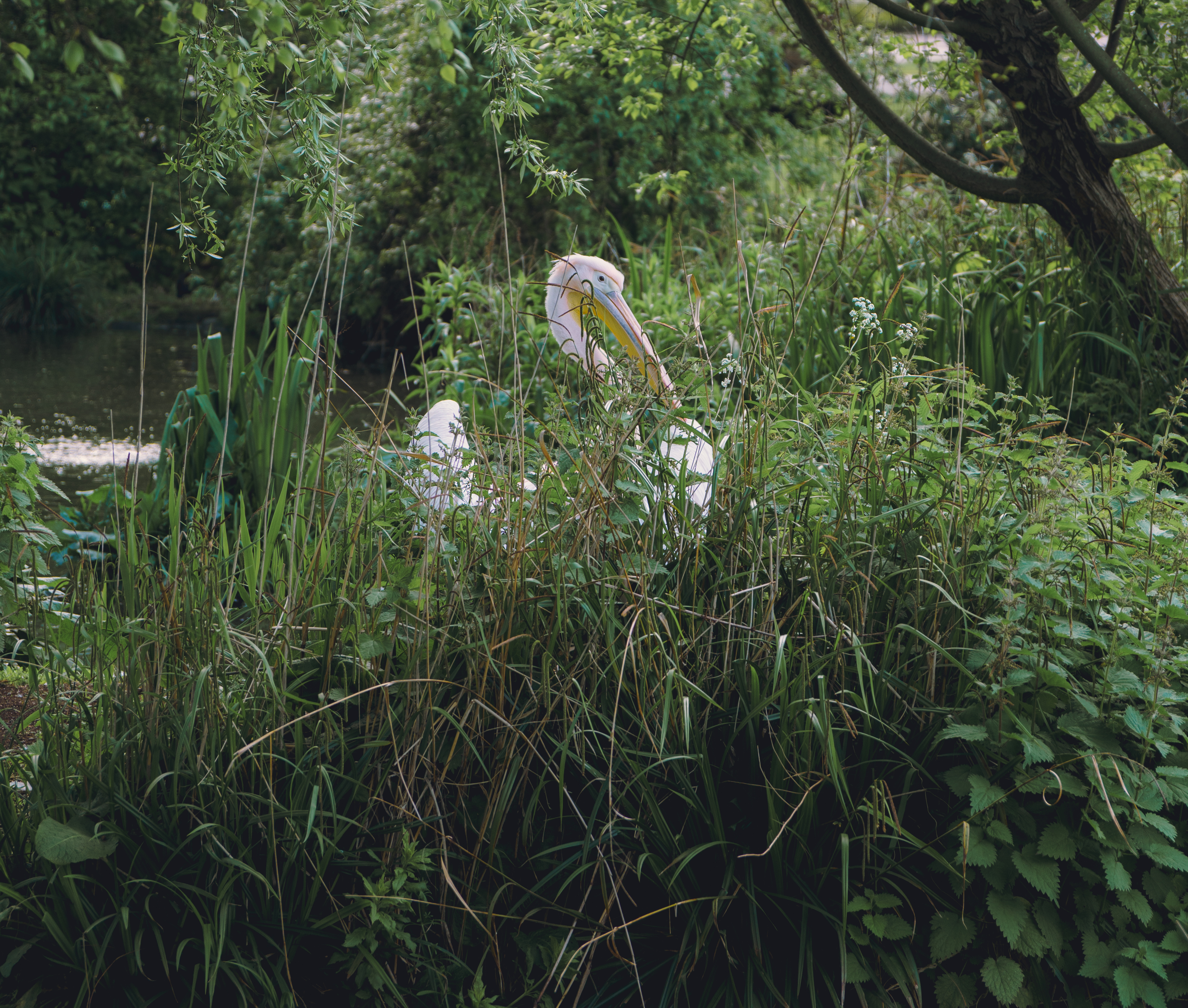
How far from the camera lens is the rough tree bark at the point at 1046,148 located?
155 inches

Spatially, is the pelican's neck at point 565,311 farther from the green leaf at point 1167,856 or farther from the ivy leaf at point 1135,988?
the ivy leaf at point 1135,988

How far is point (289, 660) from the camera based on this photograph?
7.07 ft

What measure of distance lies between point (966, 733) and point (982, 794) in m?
0.11

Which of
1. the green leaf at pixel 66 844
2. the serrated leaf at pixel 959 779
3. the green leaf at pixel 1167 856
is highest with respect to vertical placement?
the serrated leaf at pixel 959 779

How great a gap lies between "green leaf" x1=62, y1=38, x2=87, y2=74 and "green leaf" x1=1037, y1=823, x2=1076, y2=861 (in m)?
1.90

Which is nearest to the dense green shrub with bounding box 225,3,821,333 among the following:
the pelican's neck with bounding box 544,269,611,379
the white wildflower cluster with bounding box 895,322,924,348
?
the pelican's neck with bounding box 544,269,611,379

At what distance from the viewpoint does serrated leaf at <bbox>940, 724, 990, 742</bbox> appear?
6.32 feet

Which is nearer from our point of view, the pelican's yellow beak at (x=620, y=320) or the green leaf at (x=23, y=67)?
the green leaf at (x=23, y=67)

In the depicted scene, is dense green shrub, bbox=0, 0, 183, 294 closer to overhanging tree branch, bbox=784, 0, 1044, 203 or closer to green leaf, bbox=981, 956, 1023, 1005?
overhanging tree branch, bbox=784, 0, 1044, 203

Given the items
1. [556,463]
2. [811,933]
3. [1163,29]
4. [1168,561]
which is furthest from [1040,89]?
[811,933]

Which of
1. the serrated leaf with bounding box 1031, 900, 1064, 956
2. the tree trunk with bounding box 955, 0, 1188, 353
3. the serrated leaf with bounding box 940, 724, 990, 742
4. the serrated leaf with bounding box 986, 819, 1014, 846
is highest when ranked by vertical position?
the tree trunk with bounding box 955, 0, 1188, 353

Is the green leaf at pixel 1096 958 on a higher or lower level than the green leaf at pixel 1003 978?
higher

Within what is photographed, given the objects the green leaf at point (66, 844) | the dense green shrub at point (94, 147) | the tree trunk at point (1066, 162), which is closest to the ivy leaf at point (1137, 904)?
the green leaf at point (66, 844)

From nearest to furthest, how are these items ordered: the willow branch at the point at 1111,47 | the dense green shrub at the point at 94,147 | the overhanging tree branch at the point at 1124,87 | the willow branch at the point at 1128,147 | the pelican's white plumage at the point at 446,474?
1. the pelican's white plumage at the point at 446,474
2. the overhanging tree branch at the point at 1124,87
3. the willow branch at the point at 1111,47
4. the willow branch at the point at 1128,147
5. the dense green shrub at the point at 94,147
